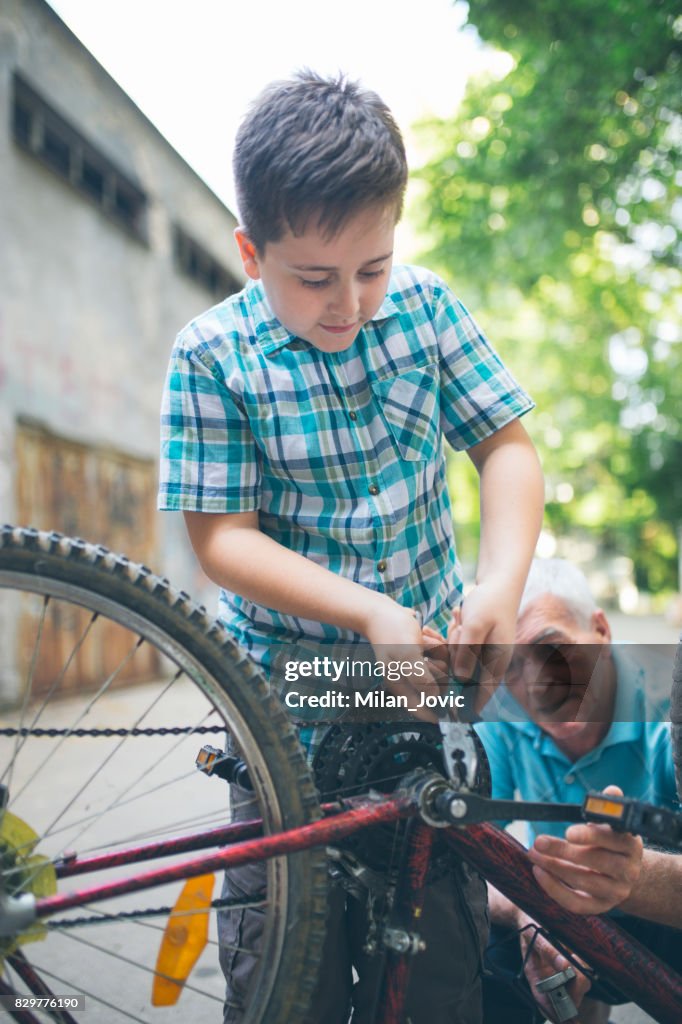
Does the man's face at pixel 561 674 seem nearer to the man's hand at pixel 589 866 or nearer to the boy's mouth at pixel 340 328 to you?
the man's hand at pixel 589 866

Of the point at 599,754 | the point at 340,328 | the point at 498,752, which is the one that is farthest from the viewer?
the point at 498,752

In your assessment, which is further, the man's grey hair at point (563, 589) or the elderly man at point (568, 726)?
the man's grey hair at point (563, 589)

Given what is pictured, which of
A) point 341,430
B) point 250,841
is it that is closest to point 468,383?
point 341,430

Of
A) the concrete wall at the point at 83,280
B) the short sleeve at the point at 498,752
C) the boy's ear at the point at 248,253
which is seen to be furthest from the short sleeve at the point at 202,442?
the concrete wall at the point at 83,280

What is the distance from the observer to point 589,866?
1.29m

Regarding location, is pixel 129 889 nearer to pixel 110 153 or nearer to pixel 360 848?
pixel 360 848

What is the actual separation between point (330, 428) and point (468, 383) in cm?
28

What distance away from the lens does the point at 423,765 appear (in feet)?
4.49

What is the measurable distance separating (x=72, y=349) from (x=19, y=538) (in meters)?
6.51

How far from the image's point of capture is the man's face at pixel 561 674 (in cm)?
200

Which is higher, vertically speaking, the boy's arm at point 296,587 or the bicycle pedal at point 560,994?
the boy's arm at point 296,587

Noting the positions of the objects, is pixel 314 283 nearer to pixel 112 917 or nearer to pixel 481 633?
pixel 481 633

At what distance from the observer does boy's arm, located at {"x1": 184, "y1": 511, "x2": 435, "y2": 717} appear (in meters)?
1.24

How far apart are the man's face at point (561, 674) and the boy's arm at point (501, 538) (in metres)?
0.57
